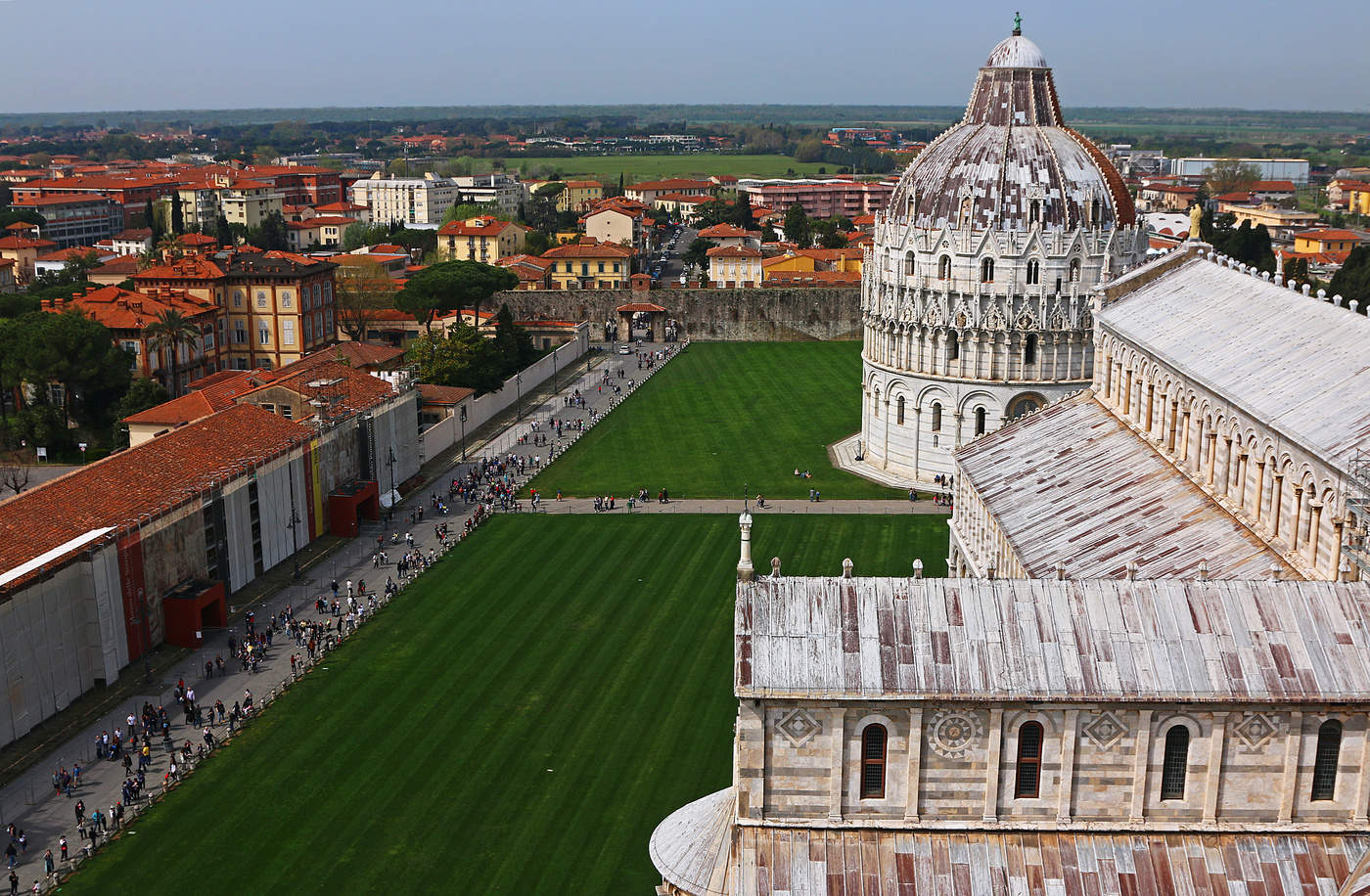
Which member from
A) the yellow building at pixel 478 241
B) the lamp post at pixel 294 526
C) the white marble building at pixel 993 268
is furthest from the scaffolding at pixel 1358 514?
the yellow building at pixel 478 241

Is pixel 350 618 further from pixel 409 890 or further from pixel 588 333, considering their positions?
pixel 588 333

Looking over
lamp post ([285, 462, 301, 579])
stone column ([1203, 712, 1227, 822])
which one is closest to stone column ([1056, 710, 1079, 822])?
stone column ([1203, 712, 1227, 822])

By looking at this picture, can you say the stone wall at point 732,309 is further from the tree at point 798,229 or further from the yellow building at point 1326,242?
the yellow building at point 1326,242

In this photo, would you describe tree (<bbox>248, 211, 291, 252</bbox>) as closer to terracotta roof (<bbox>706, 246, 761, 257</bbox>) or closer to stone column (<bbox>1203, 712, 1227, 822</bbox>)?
terracotta roof (<bbox>706, 246, 761, 257</bbox>)

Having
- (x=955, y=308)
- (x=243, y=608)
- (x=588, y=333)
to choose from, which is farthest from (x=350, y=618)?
(x=588, y=333)

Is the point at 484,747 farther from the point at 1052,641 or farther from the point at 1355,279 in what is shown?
the point at 1355,279

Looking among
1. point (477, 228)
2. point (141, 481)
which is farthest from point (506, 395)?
point (477, 228)
